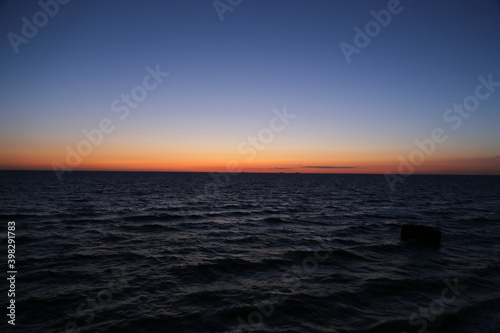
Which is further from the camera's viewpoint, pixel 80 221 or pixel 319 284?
pixel 80 221

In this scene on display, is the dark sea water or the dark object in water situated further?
the dark object in water

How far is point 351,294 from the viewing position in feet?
35.5

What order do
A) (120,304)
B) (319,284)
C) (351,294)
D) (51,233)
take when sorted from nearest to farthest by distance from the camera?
(120,304) → (351,294) → (319,284) → (51,233)

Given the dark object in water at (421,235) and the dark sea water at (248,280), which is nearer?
the dark sea water at (248,280)

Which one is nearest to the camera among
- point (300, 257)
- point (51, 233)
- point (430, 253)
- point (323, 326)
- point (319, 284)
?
point (323, 326)

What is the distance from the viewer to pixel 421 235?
18.6 m

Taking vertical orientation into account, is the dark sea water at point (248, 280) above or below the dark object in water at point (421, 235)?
below

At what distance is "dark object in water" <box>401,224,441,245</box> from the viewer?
1811 cm

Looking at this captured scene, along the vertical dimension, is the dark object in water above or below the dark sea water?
above

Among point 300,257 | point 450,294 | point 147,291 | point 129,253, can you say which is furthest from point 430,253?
point 129,253

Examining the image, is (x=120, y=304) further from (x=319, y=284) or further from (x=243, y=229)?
(x=243, y=229)

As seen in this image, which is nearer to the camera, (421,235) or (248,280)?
(248,280)

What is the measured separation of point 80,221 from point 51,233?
459cm

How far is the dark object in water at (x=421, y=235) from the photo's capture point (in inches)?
713
